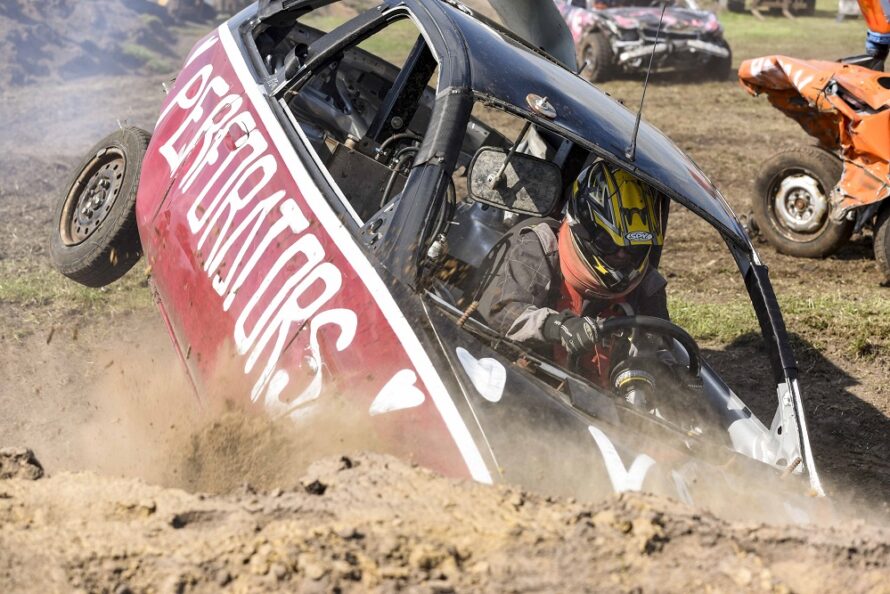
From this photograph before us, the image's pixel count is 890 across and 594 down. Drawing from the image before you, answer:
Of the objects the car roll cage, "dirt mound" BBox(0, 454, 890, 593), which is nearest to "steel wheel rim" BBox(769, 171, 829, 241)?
the car roll cage

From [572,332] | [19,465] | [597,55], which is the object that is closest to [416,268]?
[572,332]

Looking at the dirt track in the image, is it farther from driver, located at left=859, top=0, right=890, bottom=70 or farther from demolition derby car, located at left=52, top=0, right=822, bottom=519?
driver, located at left=859, top=0, right=890, bottom=70

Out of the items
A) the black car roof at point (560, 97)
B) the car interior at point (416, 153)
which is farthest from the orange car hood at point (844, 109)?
A: the black car roof at point (560, 97)

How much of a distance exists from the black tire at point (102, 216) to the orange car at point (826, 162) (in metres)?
4.49

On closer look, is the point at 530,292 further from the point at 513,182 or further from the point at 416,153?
the point at 416,153

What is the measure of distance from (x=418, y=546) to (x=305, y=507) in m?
0.37

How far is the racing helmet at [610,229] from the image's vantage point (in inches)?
157

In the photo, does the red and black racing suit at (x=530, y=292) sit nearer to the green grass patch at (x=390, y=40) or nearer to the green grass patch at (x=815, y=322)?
the green grass patch at (x=815, y=322)

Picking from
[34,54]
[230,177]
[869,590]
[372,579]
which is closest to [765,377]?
[230,177]

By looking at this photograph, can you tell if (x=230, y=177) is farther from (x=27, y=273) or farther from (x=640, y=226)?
(x=27, y=273)

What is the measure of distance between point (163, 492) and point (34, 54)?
13.2 metres

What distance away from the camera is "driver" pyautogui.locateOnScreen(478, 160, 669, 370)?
156 inches

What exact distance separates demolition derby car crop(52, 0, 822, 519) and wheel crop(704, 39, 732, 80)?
11.2 m

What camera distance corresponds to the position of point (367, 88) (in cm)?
641
